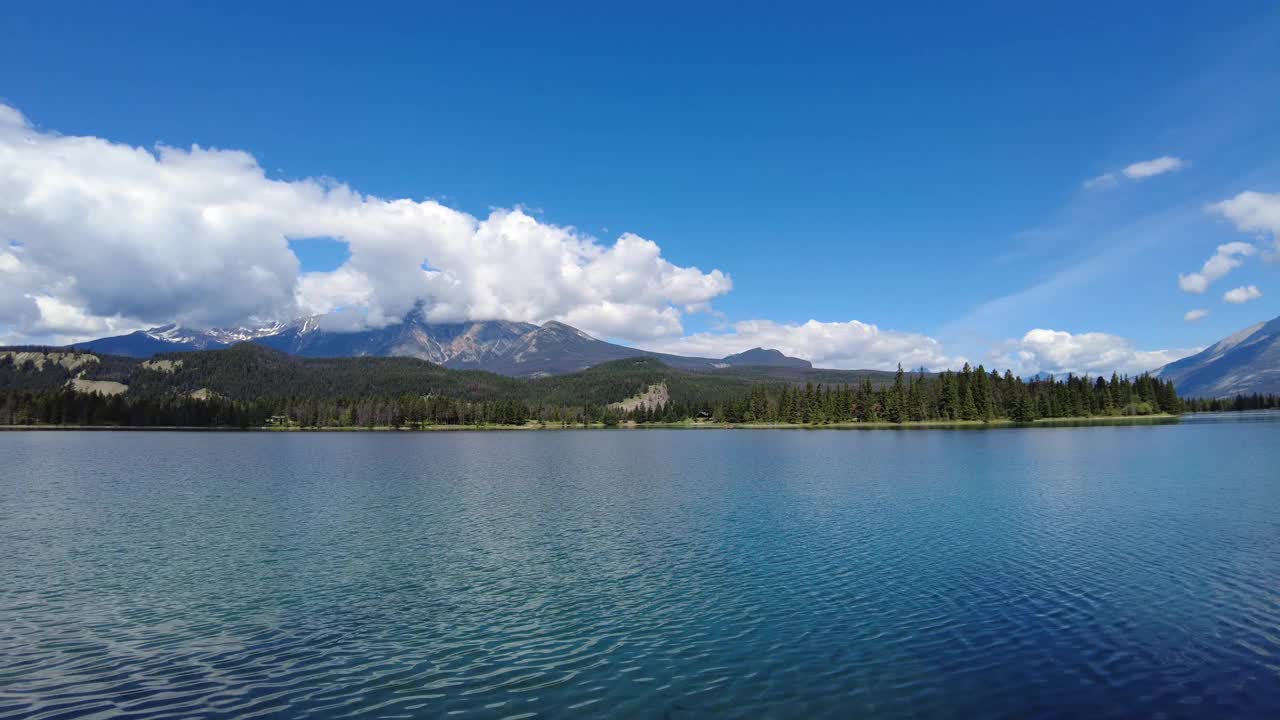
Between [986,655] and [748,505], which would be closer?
[986,655]

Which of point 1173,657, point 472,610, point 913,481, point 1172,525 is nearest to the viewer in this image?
point 1173,657

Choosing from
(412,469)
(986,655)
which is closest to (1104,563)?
(986,655)

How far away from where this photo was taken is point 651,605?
27.8 meters

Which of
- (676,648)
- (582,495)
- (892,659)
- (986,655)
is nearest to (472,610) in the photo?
(676,648)

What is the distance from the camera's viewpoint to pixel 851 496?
60500mm

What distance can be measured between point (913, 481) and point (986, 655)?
53872 millimetres

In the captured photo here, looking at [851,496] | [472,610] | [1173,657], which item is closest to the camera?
[1173,657]

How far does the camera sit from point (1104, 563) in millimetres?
33812

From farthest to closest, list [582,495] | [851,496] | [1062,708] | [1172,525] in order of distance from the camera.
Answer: [582,495], [851,496], [1172,525], [1062,708]

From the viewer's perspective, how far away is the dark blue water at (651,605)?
61.8 feet

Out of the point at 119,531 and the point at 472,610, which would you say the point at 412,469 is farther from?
the point at 472,610

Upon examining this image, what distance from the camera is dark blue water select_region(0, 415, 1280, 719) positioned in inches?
742

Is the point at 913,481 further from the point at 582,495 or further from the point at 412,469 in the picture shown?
the point at 412,469

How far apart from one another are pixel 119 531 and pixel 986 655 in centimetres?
5224
